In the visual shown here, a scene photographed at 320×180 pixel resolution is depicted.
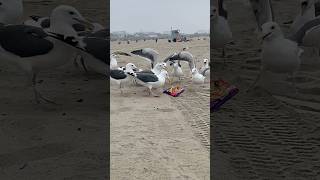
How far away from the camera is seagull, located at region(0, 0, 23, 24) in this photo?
38.1 ft

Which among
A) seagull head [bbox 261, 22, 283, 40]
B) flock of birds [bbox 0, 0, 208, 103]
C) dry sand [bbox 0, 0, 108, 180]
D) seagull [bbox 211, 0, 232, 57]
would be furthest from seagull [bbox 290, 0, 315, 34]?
dry sand [bbox 0, 0, 108, 180]

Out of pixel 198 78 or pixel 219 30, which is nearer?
pixel 198 78

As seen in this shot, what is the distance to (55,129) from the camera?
279 inches

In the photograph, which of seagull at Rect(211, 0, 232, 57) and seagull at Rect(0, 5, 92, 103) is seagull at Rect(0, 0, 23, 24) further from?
seagull at Rect(211, 0, 232, 57)

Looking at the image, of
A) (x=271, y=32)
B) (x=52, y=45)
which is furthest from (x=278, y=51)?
(x=52, y=45)

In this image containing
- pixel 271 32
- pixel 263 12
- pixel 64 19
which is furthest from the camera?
pixel 263 12

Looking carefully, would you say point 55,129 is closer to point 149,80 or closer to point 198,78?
point 149,80

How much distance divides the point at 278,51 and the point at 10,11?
288 inches

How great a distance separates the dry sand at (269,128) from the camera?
553 cm

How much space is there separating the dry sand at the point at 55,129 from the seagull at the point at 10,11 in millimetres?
1527

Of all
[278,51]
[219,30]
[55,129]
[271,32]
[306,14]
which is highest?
[306,14]

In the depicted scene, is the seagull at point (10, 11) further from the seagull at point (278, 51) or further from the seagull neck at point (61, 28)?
the seagull at point (278, 51)

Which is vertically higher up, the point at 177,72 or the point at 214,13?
the point at 214,13

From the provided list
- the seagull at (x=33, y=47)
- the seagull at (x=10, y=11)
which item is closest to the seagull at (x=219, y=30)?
the seagull at (x=10, y=11)
